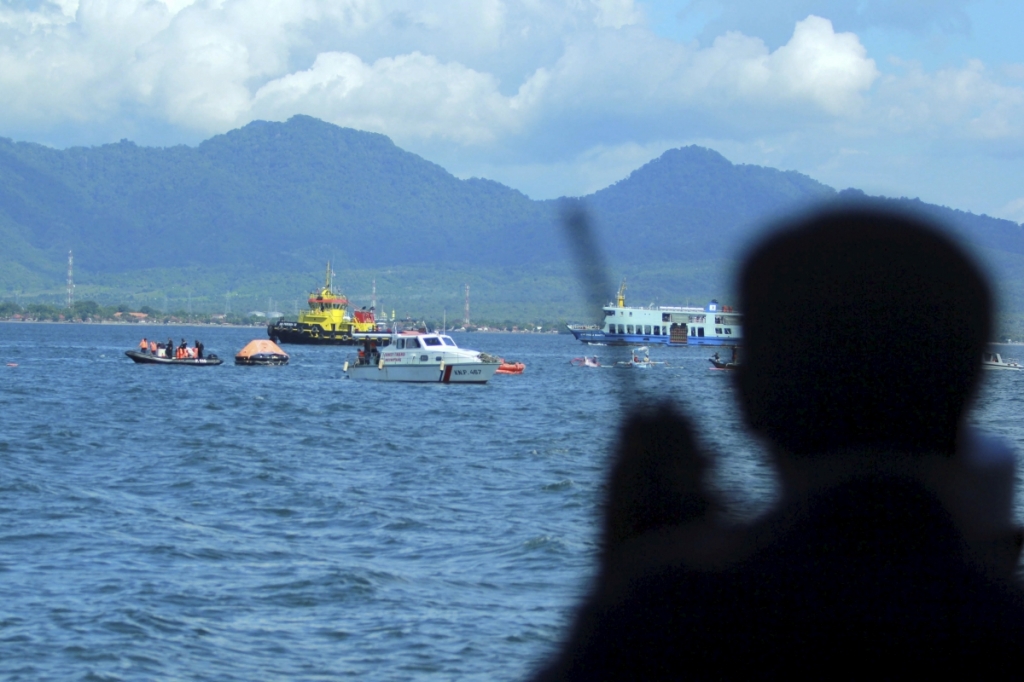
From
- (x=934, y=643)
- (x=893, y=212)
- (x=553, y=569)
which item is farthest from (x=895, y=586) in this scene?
(x=553, y=569)

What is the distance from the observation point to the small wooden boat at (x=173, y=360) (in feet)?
230

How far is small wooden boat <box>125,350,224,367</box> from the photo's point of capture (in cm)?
7006

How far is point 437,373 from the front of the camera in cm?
5781

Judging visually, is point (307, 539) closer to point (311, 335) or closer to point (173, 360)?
point (173, 360)

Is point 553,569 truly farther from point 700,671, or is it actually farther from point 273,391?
point 273,391

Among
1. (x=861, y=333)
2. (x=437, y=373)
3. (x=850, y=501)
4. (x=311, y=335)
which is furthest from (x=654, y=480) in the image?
(x=311, y=335)

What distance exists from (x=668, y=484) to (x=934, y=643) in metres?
0.57

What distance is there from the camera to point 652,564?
256cm

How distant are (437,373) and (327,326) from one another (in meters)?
70.3

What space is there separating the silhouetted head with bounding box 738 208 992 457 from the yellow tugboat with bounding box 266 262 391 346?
122244 mm

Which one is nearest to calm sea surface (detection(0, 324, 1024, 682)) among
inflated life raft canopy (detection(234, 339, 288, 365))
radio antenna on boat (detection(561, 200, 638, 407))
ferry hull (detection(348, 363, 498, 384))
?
radio antenna on boat (detection(561, 200, 638, 407))

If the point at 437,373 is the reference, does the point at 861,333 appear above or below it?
above

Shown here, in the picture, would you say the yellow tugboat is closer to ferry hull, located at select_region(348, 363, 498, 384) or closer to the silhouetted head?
ferry hull, located at select_region(348, 363, 498, 384)

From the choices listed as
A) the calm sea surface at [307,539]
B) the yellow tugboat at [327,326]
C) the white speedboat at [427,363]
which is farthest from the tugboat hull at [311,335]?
the calm sea surface at [307,539]
